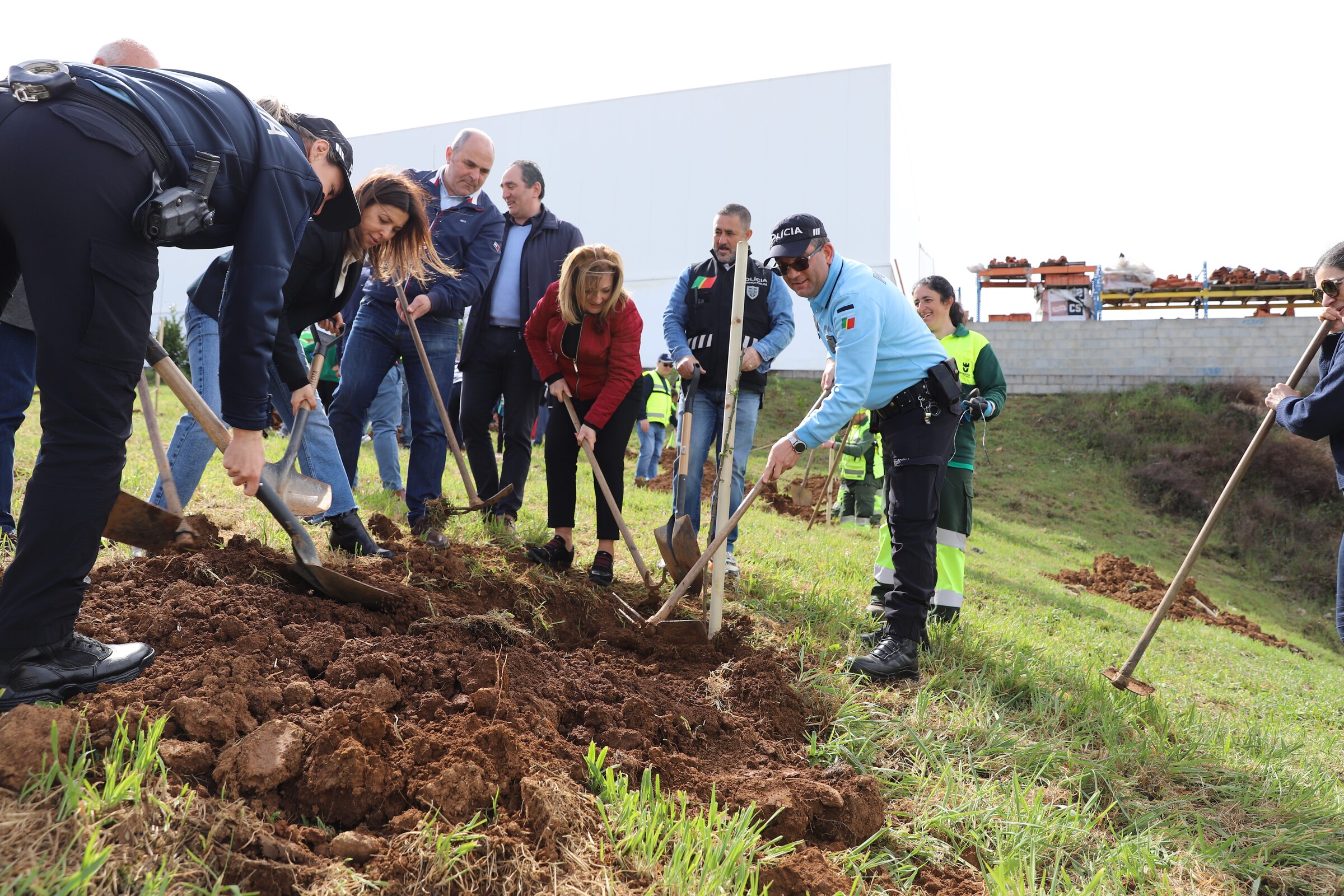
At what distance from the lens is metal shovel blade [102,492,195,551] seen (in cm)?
290

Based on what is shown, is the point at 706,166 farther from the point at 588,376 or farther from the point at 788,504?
the point at 588,376

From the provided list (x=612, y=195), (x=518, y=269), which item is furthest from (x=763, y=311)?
(x=612, y=195)

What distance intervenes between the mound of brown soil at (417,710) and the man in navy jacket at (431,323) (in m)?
1.15

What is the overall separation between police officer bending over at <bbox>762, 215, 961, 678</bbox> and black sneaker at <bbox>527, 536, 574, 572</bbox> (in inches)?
53.7

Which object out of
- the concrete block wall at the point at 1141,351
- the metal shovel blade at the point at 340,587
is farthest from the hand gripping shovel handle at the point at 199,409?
the concrete block wall at the point at 1141,351

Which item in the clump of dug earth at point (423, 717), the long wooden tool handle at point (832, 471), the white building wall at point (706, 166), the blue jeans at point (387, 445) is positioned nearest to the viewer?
the clump of dug earth at point (423, 717)

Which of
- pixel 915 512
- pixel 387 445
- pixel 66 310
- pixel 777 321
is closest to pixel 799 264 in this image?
pixel 915 512

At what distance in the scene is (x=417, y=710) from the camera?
233cm

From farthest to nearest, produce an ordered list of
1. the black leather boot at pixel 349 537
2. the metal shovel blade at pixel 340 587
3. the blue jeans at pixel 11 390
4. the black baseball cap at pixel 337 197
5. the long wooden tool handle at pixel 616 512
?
the long wooden tool handle at pixel 616 512 < the black leather boot at pixel 349 537 < the blue jeans at pixel 11 390 < the metal shovel blade at pixel 340 587 < the black baseball cap at pixel 337 197

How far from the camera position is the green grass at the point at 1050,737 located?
2414mm

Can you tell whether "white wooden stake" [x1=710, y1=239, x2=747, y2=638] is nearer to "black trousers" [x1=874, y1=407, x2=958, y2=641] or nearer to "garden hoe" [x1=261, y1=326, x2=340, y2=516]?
"black trousers" [x1=874, y1=407, x2=958, y2=641]

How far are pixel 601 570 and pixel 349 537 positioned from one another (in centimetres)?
120

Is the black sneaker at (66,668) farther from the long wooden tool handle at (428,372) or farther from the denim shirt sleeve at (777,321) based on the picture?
the denim shirt sleeve at (777,321)

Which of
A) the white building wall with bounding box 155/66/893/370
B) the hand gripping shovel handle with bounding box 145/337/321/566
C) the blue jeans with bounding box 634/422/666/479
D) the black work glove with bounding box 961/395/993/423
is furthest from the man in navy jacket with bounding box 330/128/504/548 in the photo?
the white building wall with bounding box 155/66/893/370
